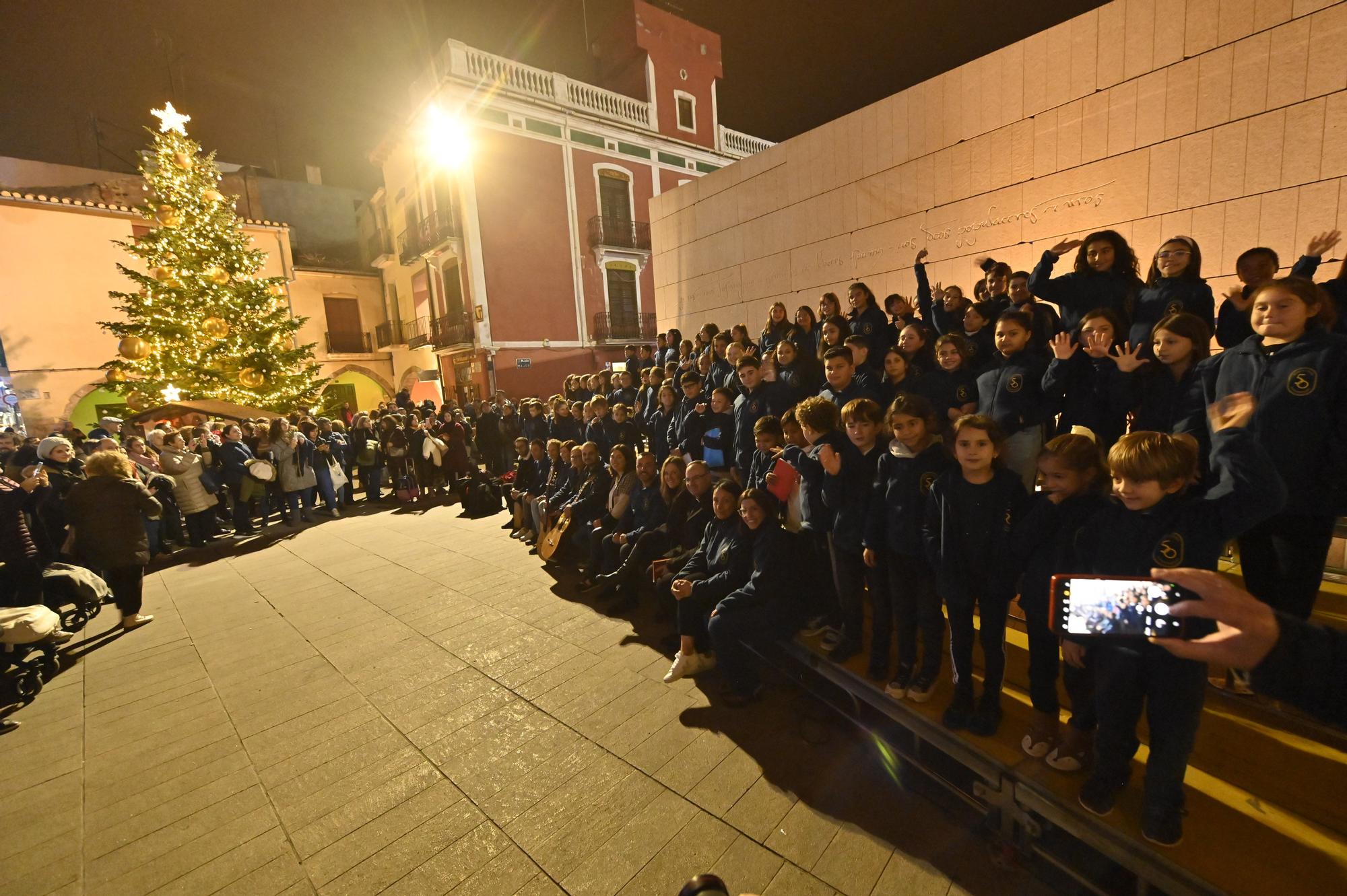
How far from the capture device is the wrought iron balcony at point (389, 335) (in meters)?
24.7

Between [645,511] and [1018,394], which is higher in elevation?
[1018,394]

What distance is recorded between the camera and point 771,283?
34.6ft

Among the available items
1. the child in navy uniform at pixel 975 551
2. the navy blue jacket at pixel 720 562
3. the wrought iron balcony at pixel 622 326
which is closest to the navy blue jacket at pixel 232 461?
the navy blue jacket at pixel 720 562

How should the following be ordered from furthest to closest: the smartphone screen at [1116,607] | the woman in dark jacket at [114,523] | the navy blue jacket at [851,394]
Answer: the woman in dark jacket at [114,523] → the navy blue jacket at [851,394] → the smartphone screen at [1116,607]

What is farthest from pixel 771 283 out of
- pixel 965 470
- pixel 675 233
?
pixel 965 470

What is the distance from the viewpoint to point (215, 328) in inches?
528

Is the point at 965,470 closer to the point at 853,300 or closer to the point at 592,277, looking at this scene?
the point at 853,300

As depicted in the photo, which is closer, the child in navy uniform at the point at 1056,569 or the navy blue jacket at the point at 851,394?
the child in navy uniform at the point at 1056,569

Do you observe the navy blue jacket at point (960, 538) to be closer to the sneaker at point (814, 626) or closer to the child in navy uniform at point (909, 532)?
the child in navy uniform at point (909, 532)

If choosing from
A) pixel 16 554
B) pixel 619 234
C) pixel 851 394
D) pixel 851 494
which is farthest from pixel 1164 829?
pixel 619 234

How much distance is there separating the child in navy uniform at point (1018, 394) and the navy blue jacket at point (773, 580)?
62.6 inches

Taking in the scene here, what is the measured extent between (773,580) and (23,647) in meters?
6.43

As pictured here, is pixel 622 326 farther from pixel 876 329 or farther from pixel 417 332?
pixel 876 329

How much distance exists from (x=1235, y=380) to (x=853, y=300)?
378 cm
